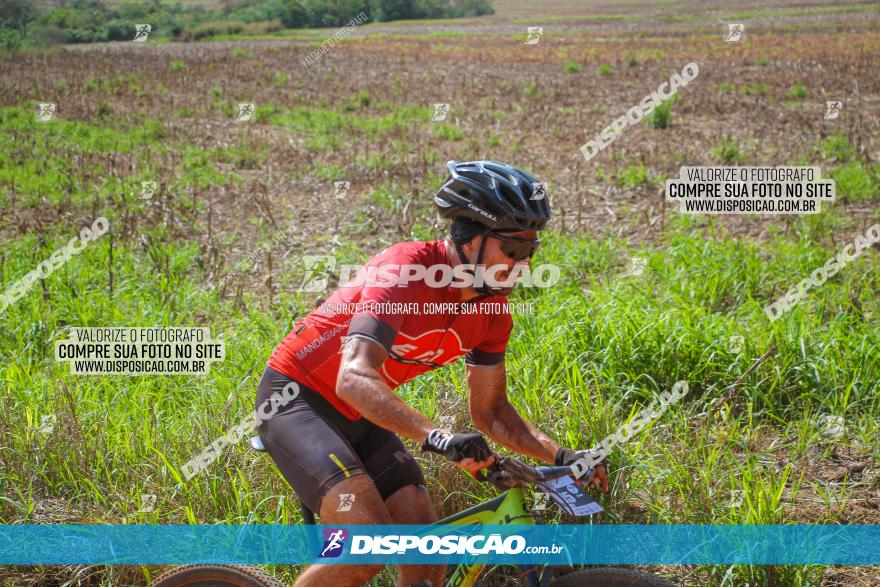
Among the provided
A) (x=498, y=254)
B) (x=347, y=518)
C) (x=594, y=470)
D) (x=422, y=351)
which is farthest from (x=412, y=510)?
(x=498, y=254)

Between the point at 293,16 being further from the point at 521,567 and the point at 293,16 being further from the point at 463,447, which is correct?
the point at 463,447

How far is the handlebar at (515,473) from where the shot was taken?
256 cm

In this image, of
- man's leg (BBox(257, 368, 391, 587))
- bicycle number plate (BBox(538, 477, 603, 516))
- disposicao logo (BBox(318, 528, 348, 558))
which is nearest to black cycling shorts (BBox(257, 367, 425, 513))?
man's leg (BBox(257, 368, 391, 587))

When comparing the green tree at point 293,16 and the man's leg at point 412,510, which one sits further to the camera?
the green tree at point 293,16

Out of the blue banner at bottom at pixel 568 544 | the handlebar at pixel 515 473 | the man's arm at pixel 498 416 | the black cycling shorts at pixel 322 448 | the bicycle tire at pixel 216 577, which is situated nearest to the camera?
the handlebar at pixel 515 473

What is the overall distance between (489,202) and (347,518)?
1.22 meters

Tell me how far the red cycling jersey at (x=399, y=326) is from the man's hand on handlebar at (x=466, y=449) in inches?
19.8

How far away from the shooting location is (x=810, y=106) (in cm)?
1472

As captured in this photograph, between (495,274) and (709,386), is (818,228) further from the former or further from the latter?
(495,274)

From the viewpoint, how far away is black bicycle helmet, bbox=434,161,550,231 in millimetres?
2977

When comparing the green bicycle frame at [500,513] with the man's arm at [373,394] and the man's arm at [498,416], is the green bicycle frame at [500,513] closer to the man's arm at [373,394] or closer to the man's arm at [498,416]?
the man's arm at [373,394]

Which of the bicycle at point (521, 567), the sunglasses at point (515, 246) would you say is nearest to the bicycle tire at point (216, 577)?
the bicycle at point (521, 567)

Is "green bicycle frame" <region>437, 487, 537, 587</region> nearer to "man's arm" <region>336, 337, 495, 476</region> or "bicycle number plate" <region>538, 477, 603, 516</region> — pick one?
"bicycle number plate" <region>538, 477, 603, 516</region>

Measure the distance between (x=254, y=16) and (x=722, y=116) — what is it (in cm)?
2138
